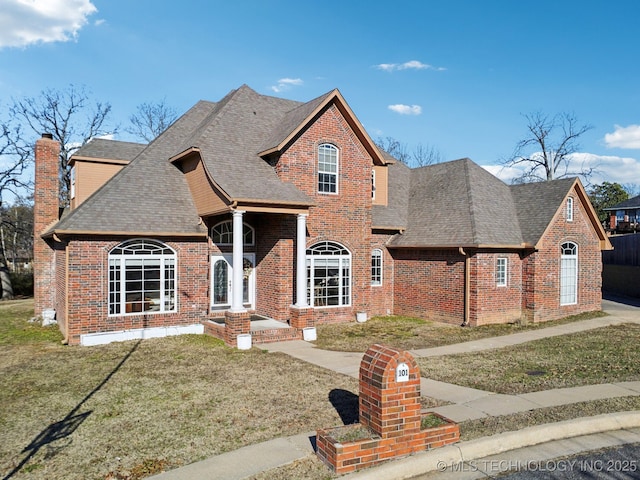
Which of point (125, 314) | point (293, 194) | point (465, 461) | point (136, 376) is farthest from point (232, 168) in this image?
point (465, 461)

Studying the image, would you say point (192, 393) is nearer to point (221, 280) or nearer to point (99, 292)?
point (99, 292)

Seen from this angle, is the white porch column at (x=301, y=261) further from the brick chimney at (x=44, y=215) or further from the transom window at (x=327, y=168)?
the brick chimney at (x=44, y=215)

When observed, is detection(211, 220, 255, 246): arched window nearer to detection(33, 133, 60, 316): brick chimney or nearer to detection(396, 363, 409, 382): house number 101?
detection(33, 133, 60, 316): brick chimney

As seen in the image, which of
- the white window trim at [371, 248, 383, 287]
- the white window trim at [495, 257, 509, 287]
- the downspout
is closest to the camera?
the downspout

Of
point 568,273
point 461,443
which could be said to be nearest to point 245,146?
point 461,443

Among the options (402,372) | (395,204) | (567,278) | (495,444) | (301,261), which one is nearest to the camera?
(402,372)

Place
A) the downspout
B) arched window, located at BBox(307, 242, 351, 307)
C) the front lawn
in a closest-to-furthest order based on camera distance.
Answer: the front lawn → arched window, located at BBox(307, 242, 351, 307) → the downspout

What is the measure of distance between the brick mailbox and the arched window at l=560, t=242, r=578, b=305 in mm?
15029

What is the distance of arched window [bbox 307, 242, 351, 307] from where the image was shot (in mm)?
16328

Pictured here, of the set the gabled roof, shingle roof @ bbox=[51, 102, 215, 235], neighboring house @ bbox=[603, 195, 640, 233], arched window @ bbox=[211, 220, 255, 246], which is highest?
the gabled roof

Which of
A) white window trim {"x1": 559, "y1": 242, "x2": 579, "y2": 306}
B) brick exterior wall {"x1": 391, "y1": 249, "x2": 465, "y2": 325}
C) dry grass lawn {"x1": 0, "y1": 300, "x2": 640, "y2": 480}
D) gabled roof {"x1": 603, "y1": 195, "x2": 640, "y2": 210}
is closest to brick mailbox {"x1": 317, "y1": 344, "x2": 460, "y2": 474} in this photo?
dry grass lawn {"x1": 0, "y1": 300, "x2": 640, "y2": 480}

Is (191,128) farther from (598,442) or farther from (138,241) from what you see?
(598,442)

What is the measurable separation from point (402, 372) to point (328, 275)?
10728 millimetres

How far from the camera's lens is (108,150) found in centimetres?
1839
